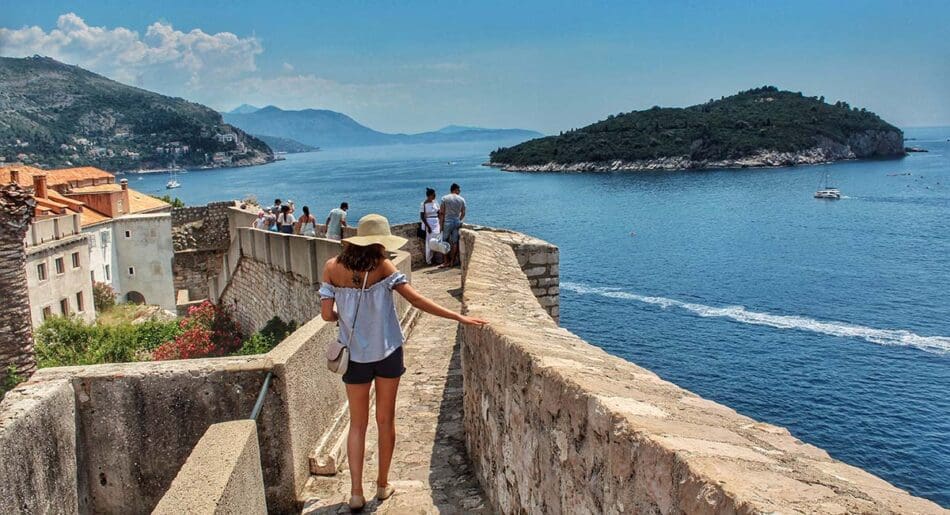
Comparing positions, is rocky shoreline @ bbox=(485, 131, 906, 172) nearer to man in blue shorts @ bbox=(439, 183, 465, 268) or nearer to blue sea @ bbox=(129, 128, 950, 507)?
blue sea @ bbox=(129, 128, 950, 507)

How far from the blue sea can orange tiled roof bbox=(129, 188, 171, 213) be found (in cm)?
2653

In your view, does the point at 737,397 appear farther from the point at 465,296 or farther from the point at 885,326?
the point at 465,296

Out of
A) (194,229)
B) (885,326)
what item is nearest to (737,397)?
(885,326)

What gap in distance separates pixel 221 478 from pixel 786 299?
48.2 m

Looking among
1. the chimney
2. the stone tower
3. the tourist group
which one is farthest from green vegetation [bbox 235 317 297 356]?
the chimney

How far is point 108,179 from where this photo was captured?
53469 mm

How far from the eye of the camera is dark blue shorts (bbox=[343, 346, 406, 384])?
4605 mm

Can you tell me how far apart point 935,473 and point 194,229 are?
31076 millimetres

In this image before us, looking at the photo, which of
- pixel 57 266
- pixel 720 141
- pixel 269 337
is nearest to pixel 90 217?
pixel 57 266

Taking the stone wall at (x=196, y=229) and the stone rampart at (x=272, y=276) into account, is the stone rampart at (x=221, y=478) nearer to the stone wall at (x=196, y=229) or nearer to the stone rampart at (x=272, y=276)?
the stone rampart at (x=272, y=276)

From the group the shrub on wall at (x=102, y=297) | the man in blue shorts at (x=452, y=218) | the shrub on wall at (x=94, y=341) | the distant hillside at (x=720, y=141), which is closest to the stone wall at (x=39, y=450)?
the man in blue shorts at (x=452, y=218)

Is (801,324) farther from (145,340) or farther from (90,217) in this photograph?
(90,217)

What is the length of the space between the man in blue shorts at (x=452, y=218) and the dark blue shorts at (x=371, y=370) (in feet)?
30.4

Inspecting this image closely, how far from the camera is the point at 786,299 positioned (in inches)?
1849
